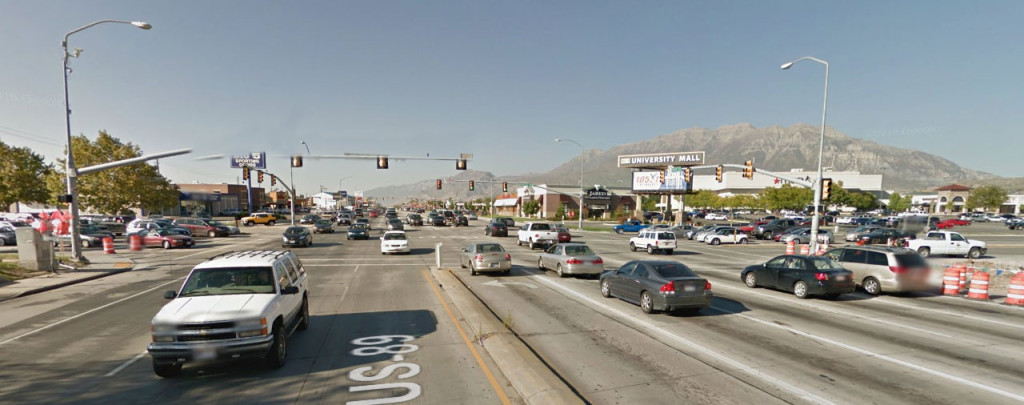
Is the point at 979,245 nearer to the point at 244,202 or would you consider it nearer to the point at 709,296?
the point at 709,296

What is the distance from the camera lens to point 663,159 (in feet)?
260

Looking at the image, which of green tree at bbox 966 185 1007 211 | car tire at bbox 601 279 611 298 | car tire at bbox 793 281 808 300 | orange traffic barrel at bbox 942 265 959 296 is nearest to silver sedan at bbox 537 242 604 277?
car tire at bbox 601 279 611 298

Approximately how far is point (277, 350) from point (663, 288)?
8521 mm

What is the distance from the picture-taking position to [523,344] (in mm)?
8102

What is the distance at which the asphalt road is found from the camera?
243 inches

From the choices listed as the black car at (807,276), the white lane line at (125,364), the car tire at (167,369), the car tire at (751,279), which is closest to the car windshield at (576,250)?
the car tire at (751,279)

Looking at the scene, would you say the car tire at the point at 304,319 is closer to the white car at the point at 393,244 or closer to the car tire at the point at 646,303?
the car tire at the point at 646,303

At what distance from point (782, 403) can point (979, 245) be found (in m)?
30.4

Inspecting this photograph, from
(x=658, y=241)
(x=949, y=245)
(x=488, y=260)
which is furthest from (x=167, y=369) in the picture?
(x=949, y=245)

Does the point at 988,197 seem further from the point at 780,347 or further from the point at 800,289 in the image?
the point at 780,347

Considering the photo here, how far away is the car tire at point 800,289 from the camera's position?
43.4ft

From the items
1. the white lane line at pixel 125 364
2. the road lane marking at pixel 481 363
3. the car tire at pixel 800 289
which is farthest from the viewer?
the car tire at pixel 800 289

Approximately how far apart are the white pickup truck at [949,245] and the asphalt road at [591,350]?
16.6 metres

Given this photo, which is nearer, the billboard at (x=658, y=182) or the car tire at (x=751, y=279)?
the car tire at (x=751, y=279)
